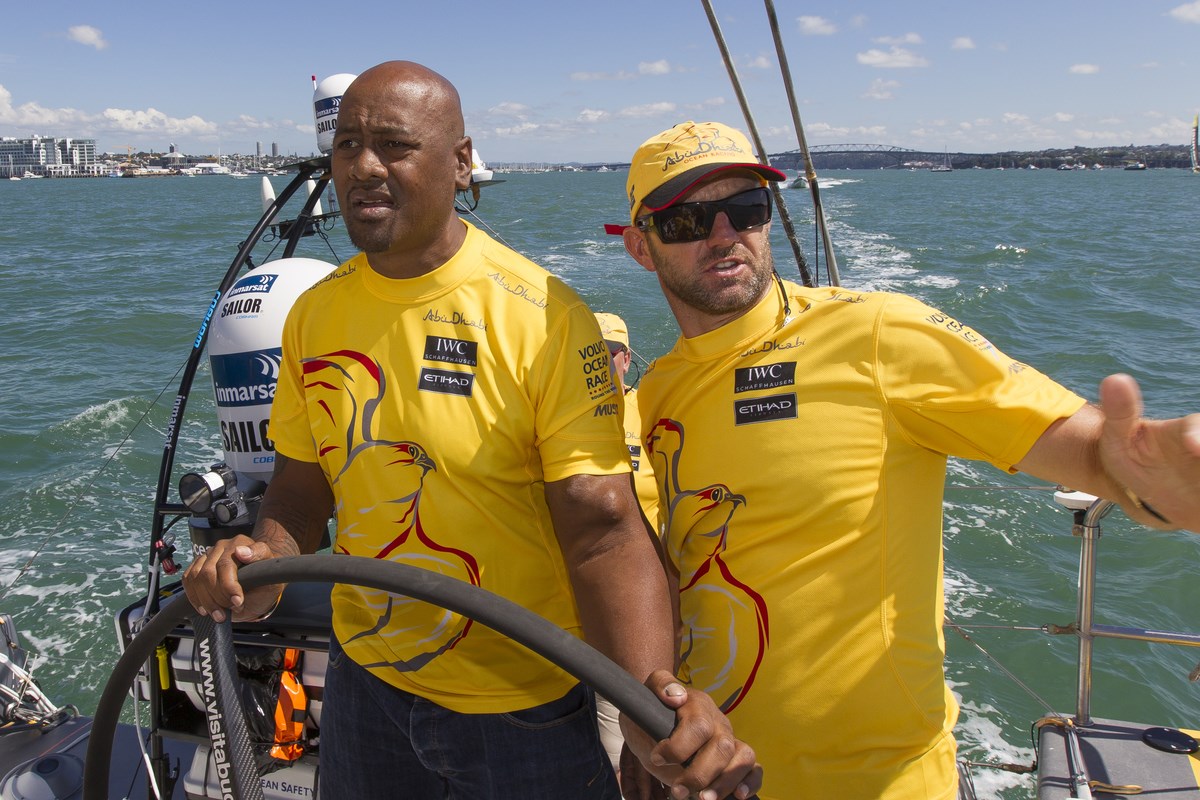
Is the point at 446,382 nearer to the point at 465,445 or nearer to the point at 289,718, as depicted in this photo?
the point at 465,445

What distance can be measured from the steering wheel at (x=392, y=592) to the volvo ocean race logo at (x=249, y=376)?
2105 millimetres

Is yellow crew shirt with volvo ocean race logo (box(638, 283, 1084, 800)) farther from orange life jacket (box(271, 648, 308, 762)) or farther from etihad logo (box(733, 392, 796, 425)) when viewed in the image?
orange life jacket (box(271, 648, 308, 762))

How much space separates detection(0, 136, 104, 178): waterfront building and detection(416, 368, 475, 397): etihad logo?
592 feet

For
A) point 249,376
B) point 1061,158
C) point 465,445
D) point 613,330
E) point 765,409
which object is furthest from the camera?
point 1061,158

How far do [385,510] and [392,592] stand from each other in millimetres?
482

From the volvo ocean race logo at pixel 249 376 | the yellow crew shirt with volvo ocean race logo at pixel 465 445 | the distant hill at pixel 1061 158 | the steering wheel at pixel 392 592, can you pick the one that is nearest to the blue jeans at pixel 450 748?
the yellow crew shirt with volvo ocean race logo at pixel 465 445

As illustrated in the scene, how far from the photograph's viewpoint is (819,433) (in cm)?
176

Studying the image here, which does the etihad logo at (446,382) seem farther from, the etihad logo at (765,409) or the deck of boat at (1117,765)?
the deck of boat at (1117,765)

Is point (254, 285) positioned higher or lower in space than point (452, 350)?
higher

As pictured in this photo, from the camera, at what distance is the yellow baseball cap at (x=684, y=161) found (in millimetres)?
1939

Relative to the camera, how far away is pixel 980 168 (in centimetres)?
17525

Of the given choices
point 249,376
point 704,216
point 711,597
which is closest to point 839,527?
point 711,597

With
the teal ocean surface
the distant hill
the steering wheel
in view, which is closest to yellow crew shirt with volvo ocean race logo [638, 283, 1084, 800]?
the teal ocean surface

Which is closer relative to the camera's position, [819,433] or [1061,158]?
[819,433]
